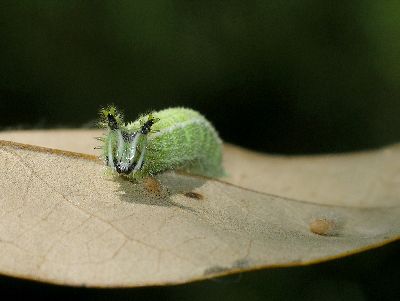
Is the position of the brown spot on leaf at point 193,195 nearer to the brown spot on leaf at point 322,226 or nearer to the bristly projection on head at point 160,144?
the bristly projection on head at point 160,144

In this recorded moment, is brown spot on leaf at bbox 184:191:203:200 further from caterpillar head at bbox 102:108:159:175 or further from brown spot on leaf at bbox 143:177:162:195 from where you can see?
caterpillar head at bbox 102:108:159:175

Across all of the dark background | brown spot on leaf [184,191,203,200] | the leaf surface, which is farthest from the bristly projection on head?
the dark background

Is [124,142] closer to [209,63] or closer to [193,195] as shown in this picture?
[193,195]

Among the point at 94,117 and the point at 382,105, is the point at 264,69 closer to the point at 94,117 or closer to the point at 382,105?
the point at 382,105

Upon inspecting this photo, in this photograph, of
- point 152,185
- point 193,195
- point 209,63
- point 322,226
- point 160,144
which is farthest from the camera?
point 209,63

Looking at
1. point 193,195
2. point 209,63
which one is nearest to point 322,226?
point 193,195

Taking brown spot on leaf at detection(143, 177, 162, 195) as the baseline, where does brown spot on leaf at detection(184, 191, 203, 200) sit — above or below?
above

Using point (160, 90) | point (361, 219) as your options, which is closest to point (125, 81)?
point (160, 90)

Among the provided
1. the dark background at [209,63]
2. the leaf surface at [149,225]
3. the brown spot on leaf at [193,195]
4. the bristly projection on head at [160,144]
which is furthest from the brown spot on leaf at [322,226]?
the dark background at [209,63]
